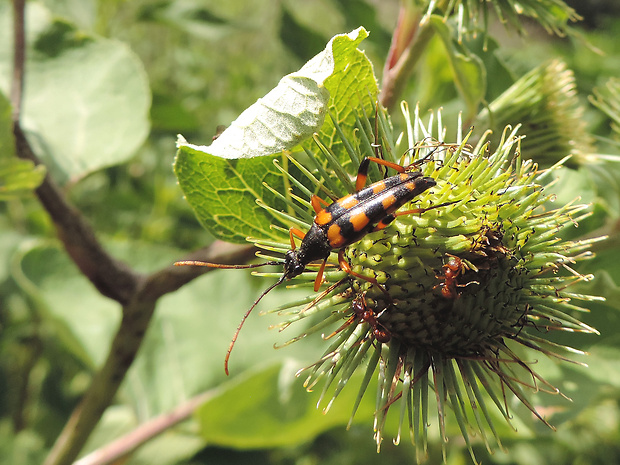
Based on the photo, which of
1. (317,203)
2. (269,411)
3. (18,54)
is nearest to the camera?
(317,203)

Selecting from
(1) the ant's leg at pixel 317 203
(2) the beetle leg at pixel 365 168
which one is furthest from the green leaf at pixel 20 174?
(2) the beetle leg at pixel 365 168

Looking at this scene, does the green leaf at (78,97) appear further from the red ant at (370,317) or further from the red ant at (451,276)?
the red ant at (451,276)

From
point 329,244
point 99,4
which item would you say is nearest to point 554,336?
point 329,244

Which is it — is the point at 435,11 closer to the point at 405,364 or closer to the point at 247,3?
the point at 405,364

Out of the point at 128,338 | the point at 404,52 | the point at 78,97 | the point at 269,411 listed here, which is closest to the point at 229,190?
the point at 128,338

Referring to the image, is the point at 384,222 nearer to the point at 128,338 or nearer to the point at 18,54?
the point at 128,338

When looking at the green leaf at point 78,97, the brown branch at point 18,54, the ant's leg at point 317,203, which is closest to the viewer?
the ant's leg at point 317,203
